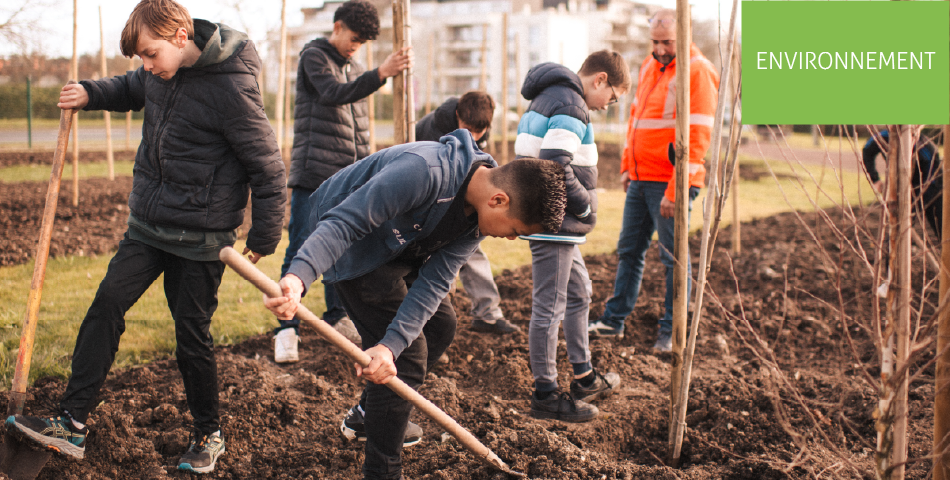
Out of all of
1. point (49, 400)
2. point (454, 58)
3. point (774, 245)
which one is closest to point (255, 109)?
point (49, 400)

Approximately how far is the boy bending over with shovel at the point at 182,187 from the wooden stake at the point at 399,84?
4.29 feet

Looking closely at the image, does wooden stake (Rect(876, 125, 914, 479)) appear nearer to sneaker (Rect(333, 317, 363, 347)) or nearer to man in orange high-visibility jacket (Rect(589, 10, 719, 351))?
man in orange high-visibility jacket (Rect(589, 10, 719, 351))

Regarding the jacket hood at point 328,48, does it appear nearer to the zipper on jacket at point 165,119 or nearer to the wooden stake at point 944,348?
the zipper on jacket at point 165,119

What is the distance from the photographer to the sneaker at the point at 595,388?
3.43 metres

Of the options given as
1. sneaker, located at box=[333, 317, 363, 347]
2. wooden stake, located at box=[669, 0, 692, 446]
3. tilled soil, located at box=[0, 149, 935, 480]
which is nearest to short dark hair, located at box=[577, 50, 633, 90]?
wooden stake, located at box=[669, 0, 692, 446]

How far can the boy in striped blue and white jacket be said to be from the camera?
3.07m

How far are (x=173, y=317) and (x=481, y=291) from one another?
2.23 meters

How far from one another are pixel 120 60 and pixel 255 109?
1274 cm

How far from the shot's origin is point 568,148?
3.02 metres

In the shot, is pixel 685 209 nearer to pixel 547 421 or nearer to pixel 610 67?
pixel 610 67

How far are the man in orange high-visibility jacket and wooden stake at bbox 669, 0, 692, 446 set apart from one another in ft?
4.21

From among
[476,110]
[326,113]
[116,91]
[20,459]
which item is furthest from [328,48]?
[20,459]

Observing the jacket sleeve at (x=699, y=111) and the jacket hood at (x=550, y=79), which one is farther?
the jacket sleeve at (x=699, y=111)

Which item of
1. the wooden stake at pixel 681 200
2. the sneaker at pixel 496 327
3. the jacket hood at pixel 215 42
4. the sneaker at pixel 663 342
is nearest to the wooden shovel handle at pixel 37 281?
the jacket hood at pixel 215 42
